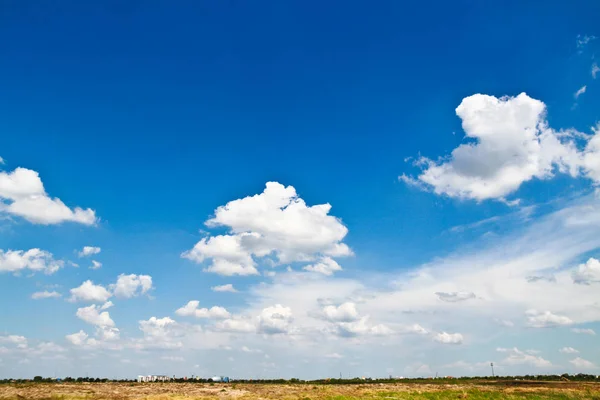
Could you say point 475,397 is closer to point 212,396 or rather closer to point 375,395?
point 375,395

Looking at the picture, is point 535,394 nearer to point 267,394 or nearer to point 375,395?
point 375,395

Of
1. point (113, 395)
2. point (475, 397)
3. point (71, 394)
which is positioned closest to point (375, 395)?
point (475, 397)

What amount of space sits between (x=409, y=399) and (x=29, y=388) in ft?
207

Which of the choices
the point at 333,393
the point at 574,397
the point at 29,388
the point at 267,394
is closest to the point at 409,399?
the point at 333,393

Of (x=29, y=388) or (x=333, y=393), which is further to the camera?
(x=333, y=393)

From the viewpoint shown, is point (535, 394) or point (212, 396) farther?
point (535, 394)

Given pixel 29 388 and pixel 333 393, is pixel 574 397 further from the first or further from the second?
pixel 29 388

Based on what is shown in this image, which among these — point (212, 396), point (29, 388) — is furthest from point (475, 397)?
point (29, 388)

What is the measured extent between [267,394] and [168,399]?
18.2 metres

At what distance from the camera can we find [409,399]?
7462cm

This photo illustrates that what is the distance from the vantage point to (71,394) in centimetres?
6650

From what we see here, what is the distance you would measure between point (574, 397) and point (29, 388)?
92.7 m

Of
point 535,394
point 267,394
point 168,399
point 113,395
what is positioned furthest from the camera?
point 535,394

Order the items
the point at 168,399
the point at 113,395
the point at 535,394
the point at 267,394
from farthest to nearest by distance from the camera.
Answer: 1. the point at 535,394
2. the point at 267,394
3. the point at 113,395
4. the point at 168,399
